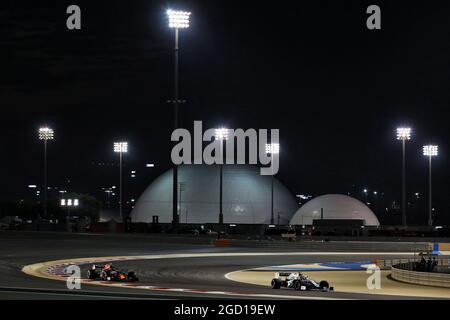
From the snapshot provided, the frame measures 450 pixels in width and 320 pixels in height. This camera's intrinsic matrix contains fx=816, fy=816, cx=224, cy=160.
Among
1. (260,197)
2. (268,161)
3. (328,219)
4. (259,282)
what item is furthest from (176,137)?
(268,161)

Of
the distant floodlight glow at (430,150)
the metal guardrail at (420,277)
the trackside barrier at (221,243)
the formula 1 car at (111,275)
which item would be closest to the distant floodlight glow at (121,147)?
the distant floodlight glow at (430,150)

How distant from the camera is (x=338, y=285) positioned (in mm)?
30875

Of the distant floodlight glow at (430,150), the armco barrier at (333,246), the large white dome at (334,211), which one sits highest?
the distant floodlight glow at (430,150)

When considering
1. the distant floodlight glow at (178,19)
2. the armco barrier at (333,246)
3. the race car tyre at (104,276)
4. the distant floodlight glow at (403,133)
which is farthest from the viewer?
the distant floodlight glow at (403,133)

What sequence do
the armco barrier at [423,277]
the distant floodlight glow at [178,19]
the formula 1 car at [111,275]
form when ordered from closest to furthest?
the formula 1 car at [111,275] < the armco barrier at [423,277] < the distant floodlight glow at [178,19]

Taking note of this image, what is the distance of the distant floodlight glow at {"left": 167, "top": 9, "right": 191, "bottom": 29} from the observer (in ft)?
200

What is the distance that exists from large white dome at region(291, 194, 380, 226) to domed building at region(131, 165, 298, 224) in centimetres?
631

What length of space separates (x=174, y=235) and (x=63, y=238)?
11293mm

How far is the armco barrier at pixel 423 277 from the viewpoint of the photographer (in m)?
30.0

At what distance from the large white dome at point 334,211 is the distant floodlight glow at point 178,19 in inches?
2305

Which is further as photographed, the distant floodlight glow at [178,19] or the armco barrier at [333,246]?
the armco barrier at [333,246]

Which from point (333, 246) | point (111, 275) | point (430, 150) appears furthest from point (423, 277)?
point (430, 150)

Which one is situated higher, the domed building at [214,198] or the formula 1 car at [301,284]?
the domed building at [214,198]

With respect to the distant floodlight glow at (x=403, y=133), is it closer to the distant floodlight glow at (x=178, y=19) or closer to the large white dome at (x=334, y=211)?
the large white dome at (x=334, y=211)
